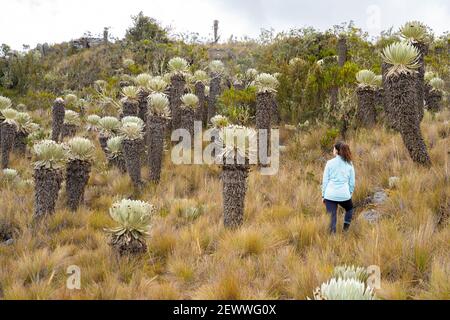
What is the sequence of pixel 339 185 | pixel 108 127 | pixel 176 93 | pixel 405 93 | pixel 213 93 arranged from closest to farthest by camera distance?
pixel 339 185, pixel 405 93, pixel 108 127, pixel 176 93, pixel 213 93

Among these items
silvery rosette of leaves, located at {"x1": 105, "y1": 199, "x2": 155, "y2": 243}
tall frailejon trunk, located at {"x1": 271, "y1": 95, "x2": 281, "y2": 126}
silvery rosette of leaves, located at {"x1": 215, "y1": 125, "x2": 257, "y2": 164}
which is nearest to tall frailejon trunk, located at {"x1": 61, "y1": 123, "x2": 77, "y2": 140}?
tall frailejon trunk, located at {"x1": 271, "y1": 95, "x2": 281, "y2": 126}

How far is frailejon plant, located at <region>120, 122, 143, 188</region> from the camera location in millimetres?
8703

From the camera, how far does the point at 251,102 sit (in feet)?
Result: 40.7

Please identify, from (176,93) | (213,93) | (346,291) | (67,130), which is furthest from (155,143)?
(346,291)

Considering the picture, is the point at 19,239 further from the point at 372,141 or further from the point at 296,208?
the point at 372,141

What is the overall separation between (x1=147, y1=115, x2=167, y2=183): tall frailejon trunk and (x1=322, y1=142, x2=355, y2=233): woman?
4242mm

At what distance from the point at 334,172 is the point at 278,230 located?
125 cm

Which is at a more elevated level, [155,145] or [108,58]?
[108,58]

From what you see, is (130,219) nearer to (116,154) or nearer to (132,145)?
(132,145)

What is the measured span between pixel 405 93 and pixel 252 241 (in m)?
4.11

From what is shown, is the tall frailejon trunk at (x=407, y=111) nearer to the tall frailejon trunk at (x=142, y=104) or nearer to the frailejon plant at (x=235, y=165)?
the frailejon plant at (x=235, y=165)

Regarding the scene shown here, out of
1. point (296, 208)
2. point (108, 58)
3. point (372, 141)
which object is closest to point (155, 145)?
point (296, 208)

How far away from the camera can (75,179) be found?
7871 mm

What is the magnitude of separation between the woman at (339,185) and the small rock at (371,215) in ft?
1.54
